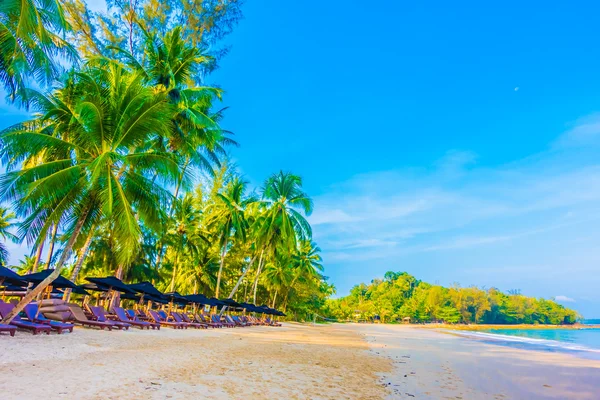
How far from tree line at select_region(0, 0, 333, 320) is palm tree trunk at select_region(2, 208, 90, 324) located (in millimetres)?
35

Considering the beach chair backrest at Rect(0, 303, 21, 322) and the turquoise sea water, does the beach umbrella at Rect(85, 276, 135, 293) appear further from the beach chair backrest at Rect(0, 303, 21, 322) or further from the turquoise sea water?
the turquoise sea water

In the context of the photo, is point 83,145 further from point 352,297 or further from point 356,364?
point 352,297

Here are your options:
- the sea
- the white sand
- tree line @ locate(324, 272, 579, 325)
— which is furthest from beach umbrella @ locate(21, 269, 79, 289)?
tree line @ locate(324, 272, 579, 325)

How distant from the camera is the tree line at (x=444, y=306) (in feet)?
244

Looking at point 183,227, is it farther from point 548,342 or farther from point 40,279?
point 548,342

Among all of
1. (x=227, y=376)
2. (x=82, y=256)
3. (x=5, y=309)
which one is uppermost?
(x=82, y=256)

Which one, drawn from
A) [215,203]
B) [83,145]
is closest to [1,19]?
[83,145]

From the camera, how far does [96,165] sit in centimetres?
842

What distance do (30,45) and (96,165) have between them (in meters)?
3.07

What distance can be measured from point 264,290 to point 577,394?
37.7 m

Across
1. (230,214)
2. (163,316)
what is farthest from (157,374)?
(230,214)

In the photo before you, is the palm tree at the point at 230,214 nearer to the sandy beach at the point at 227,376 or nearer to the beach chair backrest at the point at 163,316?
the beach chair backrest at the point at 163,316

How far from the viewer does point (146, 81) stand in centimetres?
1543

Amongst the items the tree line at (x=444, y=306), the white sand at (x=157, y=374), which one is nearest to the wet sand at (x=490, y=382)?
the white sand at (x=157, y=374)
